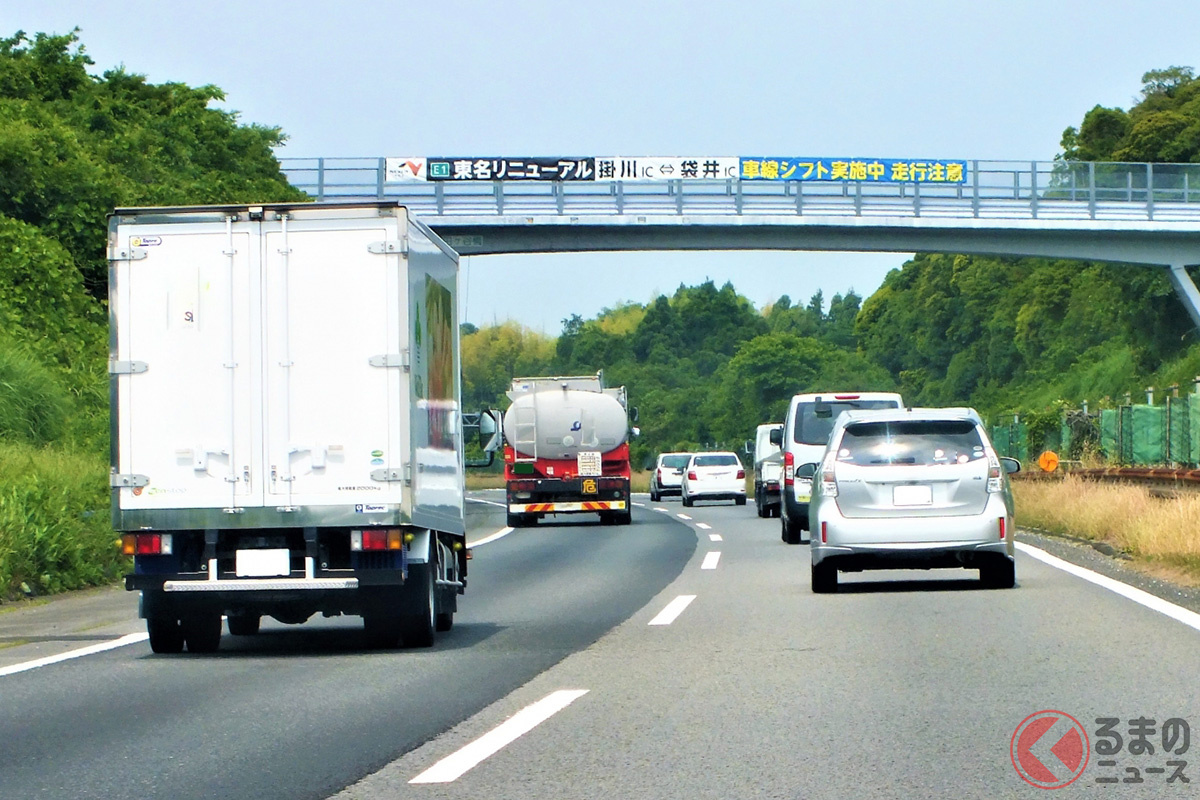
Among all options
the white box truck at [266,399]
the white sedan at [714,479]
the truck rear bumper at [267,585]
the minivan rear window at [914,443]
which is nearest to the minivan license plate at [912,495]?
the minivan rear window at [914,443]

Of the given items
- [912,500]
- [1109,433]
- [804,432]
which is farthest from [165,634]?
[1109,433]

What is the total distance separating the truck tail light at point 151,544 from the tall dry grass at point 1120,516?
29.7 ft

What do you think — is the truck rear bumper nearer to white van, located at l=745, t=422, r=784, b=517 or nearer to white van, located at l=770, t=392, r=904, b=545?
white van, located at l=770, t=392, r=904, b=545

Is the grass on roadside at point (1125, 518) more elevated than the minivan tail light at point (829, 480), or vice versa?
the minivan tail light at point (829, 480)

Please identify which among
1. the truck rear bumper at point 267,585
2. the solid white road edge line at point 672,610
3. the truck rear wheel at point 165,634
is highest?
the truck rear bumper at point 267,585

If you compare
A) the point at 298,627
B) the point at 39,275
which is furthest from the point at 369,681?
the point at 39,275

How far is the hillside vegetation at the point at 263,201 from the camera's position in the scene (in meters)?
23.6

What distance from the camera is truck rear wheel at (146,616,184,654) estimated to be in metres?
11.3

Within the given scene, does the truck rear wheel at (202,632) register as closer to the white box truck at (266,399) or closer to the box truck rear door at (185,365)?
the white box truck at (266,399)

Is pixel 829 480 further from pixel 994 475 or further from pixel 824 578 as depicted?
pixel 994 475

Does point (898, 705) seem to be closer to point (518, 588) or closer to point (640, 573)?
point (518, 588)

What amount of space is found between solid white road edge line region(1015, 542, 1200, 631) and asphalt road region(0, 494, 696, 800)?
401 centimetres

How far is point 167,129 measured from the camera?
55188 millimetres

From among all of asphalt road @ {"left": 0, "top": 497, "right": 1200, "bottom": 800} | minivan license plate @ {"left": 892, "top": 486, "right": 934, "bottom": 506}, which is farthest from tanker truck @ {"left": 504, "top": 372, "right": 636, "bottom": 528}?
minivan license plate @ {"left": 892, "top": 486, "right": 934, "bottom": 506}
